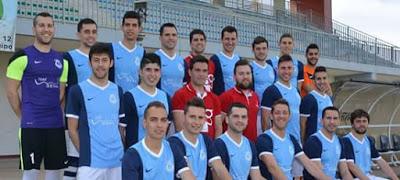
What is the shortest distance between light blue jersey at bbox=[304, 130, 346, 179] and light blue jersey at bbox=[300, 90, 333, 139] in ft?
1.22

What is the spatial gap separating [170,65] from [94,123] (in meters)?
1.42

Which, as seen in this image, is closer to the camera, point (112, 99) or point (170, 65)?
point (112, 99)

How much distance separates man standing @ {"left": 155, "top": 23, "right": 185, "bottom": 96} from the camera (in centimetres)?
611

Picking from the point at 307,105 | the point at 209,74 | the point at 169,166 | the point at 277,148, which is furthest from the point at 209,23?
the point at 169,166

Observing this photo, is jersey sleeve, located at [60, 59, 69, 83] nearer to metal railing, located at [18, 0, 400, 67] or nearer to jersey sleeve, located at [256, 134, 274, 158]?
jersey sleeve, located at [256, 134, 274, 158]

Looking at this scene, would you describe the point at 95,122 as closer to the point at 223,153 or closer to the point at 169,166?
the point at 169,166

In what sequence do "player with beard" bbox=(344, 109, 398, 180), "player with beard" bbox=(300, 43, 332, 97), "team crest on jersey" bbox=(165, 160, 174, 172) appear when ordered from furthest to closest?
"player with beard" bbox=(300, 43, 332, 97)
"player with beard" bbox=(344, 109, 398, 180)
"team crest on jersey" bbox=(165, 160, 174, 172)

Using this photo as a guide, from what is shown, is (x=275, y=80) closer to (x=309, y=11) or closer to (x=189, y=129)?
(x=189, y=129)

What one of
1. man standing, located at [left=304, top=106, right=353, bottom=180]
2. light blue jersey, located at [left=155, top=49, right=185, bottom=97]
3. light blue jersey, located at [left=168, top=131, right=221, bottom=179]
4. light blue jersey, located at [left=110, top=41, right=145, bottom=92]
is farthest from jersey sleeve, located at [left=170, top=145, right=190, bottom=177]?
man standing, located at [left=304, top=106, right=353, bottom=180]

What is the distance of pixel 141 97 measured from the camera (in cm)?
526

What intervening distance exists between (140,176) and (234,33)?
3.03 m

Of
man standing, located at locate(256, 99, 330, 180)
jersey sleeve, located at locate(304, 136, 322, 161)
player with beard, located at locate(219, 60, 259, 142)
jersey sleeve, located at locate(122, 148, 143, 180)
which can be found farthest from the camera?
jersey sleeve, located at locate(304, 136, 322, 161)

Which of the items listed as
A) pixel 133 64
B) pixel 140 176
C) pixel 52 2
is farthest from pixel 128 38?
pixel 52 2

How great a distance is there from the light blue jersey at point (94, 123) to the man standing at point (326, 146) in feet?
8.71
